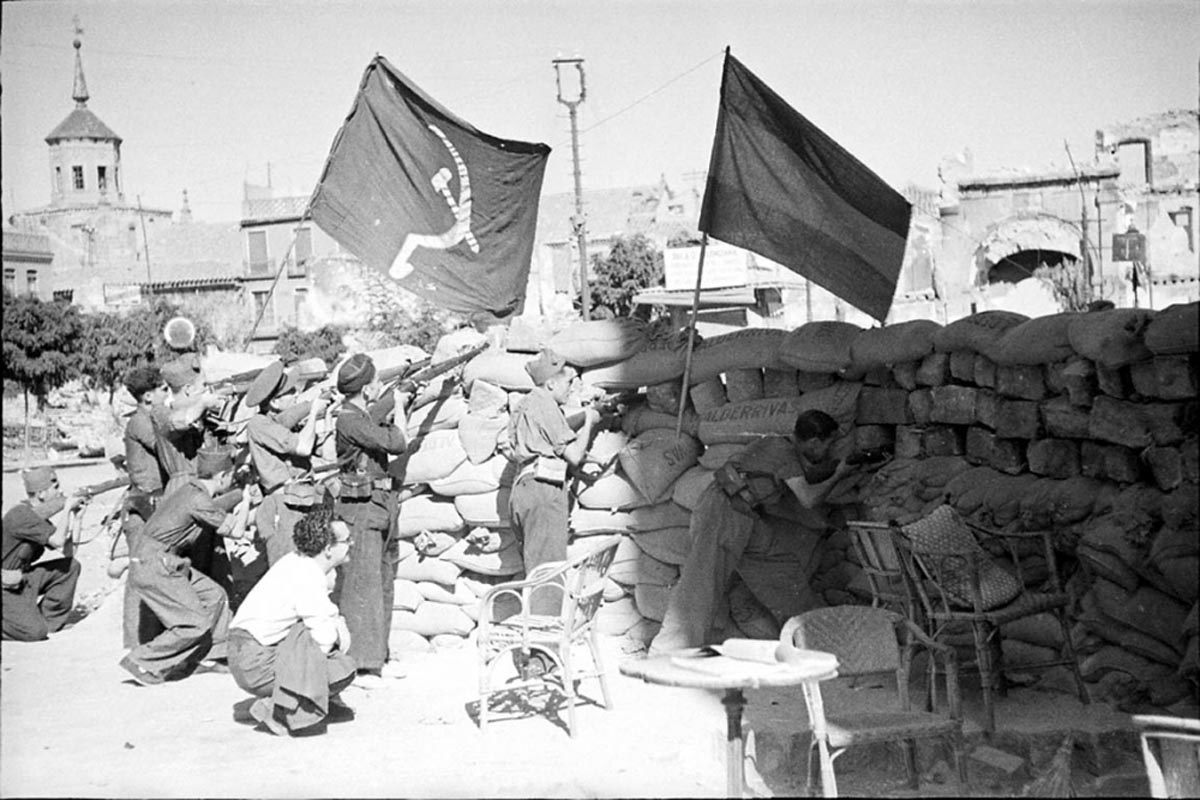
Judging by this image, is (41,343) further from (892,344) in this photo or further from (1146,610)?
(1146,610)

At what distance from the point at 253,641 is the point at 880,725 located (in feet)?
9.06

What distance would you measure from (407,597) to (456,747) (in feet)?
7.62

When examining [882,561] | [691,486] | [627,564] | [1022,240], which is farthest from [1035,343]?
[1022,240]

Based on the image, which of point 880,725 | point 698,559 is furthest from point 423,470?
point 880,725

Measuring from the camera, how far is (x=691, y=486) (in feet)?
23.0

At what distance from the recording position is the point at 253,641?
18.3 feet

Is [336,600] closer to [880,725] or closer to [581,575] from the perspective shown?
[581,575]

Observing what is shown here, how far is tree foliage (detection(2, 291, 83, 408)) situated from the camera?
32.1 m

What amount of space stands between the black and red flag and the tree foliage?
94.1 ft

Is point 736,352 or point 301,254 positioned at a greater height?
point 301,254

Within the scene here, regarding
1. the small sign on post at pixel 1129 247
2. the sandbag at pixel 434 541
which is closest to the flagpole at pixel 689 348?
the sandbag at pixel 434 541

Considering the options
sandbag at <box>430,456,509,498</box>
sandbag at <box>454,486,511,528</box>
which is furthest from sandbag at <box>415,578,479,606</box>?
sandbag at <box>430,456,509,498</box>

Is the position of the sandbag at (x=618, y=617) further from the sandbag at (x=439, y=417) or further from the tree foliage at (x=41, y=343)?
the tree foliage at (x=41, y=343)

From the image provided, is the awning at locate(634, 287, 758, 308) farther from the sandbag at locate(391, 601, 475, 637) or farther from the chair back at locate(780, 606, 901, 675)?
the chair back at locate(780, 606, 901, 675)
